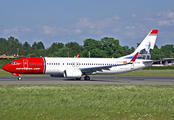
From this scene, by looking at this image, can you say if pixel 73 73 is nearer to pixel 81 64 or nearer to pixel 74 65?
pixel 74 65

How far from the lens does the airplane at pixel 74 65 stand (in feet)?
124

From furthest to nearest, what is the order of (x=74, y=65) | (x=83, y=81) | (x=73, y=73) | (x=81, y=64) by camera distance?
(x=81, y=64)
(x=74, y=65)
(x=73, y=73)
(x=83, y=81)

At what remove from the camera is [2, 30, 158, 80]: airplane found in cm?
3766

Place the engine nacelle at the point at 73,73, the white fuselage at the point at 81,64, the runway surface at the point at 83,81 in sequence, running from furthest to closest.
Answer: the white fuselage at the point at 81,64, the engine nacelle at the point at 73,73, the runway surface at the point at 83,81

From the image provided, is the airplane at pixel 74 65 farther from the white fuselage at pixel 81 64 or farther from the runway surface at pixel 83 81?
the runway surface at pixel 83 81

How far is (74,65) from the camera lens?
131 ft

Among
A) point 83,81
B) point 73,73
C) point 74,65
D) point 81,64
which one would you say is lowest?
point 83,81

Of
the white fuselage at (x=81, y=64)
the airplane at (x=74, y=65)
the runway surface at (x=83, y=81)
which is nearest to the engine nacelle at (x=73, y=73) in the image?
the airplane at (x=74, y=65)

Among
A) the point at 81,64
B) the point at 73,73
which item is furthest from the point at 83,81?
the point at 81,64

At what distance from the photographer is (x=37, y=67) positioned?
125 ft

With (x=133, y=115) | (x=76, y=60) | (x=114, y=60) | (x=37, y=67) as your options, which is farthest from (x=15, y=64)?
(x=133, y=115)

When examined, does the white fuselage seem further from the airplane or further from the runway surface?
the runway surface

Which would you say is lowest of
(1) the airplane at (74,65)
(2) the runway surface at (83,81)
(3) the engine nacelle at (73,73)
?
(2) the runway surface at (83,81)

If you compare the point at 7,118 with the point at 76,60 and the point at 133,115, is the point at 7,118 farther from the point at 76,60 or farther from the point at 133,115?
the point at 76,60
